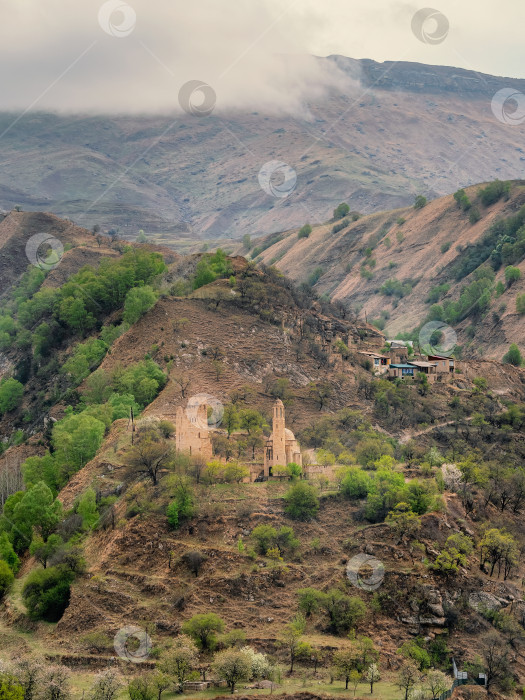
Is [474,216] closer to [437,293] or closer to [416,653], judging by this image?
[437,293]

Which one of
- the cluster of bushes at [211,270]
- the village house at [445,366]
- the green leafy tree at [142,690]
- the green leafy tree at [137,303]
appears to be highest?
the cluster of bushes at [211,270]

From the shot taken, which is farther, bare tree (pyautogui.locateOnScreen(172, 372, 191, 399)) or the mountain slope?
the mountain slope

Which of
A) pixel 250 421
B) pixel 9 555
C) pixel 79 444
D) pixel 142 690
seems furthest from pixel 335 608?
pixel 79 444

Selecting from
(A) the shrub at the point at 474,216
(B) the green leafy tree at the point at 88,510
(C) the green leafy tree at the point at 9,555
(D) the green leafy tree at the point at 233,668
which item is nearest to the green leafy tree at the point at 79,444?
(B) the green leafy tree at the point at 88,510

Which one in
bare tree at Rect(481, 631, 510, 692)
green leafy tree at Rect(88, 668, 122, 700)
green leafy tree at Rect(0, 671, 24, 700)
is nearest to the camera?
green leafy tree at Rect(0, 671, 24, 700)

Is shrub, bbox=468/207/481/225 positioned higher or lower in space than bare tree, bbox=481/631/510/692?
higher

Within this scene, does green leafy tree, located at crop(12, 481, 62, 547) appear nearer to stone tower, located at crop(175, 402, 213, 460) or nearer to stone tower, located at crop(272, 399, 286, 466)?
stone tower, located at crop(175, 402, 213, 460)

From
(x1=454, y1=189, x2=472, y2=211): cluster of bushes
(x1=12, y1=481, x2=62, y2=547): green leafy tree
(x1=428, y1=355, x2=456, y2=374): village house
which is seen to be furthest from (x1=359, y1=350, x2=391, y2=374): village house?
(x1=454, y1=189, x2=472, y2=211): cluster of bushes

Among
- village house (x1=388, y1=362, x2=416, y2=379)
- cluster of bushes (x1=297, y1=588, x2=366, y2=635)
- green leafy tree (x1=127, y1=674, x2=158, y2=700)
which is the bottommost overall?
green leafy tree (x1=127, y1=674, x2=158, y2=700)

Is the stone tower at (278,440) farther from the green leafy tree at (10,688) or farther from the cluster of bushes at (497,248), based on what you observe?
the cluster of bushes at (497,248)
